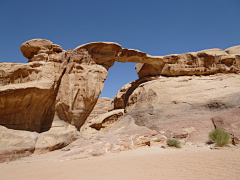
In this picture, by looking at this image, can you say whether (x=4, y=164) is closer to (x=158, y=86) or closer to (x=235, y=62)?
(x=158, y=86)

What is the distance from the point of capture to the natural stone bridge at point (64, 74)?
1138cm

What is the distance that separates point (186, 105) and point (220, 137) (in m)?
3.59

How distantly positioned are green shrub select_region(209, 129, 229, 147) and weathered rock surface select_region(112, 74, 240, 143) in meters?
0.62

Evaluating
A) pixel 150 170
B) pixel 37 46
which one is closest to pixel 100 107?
pixel 37 46

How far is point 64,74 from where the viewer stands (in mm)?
13070

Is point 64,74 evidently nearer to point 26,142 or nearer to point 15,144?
point 26,142

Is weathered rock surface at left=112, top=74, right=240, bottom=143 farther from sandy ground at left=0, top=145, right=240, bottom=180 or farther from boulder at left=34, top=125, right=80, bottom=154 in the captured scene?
boulder at left=34, top=125, right=80, bottom=154

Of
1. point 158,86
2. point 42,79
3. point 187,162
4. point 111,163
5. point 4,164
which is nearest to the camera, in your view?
point 187,162

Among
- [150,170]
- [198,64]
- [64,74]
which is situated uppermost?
[198,64]

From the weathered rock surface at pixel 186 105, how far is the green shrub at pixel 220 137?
0.62 meters

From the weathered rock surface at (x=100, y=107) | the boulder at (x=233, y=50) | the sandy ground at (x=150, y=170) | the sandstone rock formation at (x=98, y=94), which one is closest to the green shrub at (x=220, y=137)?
the sandstone rock formation at (x=98, y=94)

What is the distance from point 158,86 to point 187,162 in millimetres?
8287

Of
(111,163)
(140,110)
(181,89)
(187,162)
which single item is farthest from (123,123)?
(187,162)

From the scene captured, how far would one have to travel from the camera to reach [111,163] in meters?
6.51
